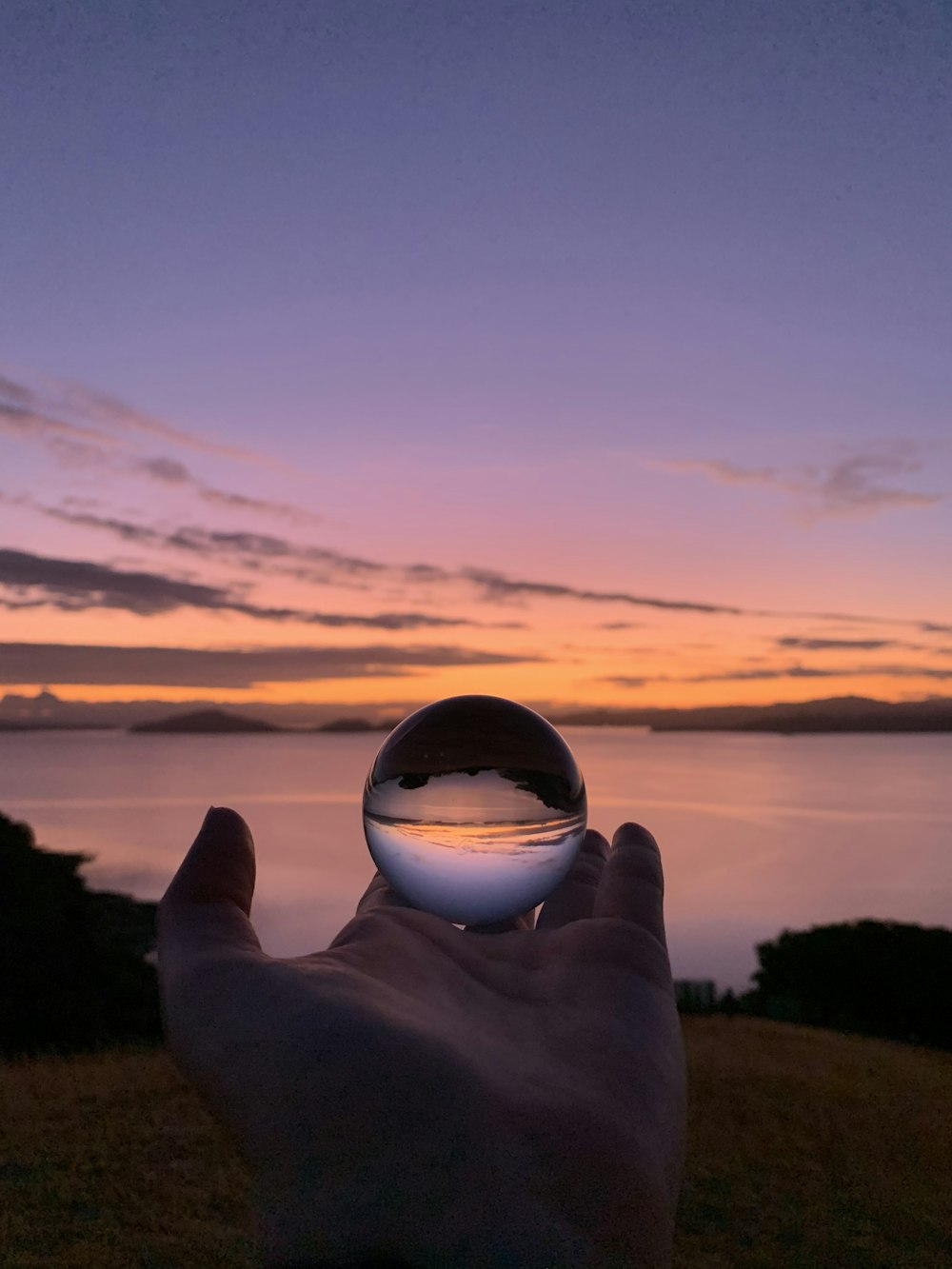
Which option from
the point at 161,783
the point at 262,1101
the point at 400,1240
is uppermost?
the point at 262,1101

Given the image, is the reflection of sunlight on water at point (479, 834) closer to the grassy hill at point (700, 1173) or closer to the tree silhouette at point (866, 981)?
the grassy hill at point (700, 1173)

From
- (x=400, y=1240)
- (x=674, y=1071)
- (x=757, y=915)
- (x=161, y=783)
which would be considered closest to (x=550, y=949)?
(x=674, y=1071)

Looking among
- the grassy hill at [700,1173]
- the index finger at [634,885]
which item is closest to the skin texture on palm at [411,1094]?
the index finger at [634,885]

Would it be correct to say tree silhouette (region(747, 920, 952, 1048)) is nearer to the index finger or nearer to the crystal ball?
the index finger

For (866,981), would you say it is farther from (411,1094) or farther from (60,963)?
(411,1094)

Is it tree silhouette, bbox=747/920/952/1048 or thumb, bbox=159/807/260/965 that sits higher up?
thumb, bbox=159/807/260/965

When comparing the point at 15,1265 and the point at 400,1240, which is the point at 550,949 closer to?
the point at 400,1240

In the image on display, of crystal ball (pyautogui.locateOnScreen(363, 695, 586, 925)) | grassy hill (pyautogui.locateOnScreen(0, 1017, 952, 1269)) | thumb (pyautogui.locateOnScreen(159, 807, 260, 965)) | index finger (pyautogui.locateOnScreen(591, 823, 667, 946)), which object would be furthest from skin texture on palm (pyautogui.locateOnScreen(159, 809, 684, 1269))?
grassy hill (pyautogui.locateOnScreen(0, 1017, 952, 1269))
